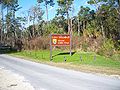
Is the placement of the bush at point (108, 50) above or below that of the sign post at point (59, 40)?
below

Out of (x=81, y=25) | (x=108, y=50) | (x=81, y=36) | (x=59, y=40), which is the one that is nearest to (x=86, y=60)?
(x=108, y=50)

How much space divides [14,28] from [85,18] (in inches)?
1198

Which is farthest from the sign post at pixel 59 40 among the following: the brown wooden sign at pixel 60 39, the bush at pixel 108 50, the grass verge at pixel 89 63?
the bush at pixel 108 50

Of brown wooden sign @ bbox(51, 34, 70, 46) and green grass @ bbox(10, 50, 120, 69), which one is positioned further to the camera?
brown wooden sign @ bbox(51, 34, 70, 46)

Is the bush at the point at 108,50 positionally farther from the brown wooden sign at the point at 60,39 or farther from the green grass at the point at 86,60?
the brown wooden sign at the point at 60,39

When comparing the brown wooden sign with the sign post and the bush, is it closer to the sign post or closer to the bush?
the sign post

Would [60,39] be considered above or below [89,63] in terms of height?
above

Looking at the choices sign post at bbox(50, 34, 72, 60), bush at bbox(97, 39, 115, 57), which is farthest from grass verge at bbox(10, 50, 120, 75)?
sign post at bbox(50, 34, 72, 60)

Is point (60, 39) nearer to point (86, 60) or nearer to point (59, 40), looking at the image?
point (59, 40)

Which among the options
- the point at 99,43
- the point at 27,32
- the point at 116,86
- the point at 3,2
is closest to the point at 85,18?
the point at 3,2

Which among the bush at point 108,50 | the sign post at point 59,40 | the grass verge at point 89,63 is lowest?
the grass verge at point 89,63

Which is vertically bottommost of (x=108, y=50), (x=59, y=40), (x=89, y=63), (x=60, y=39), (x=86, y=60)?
(x=89, y=63)

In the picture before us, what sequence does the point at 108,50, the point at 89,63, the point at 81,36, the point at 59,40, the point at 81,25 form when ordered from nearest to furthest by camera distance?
the point at 89,63 < the point at 108,50 < the point at 59,40 < the point at 81,36 < the point at 81,25

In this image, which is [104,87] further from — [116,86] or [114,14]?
[114,14]
